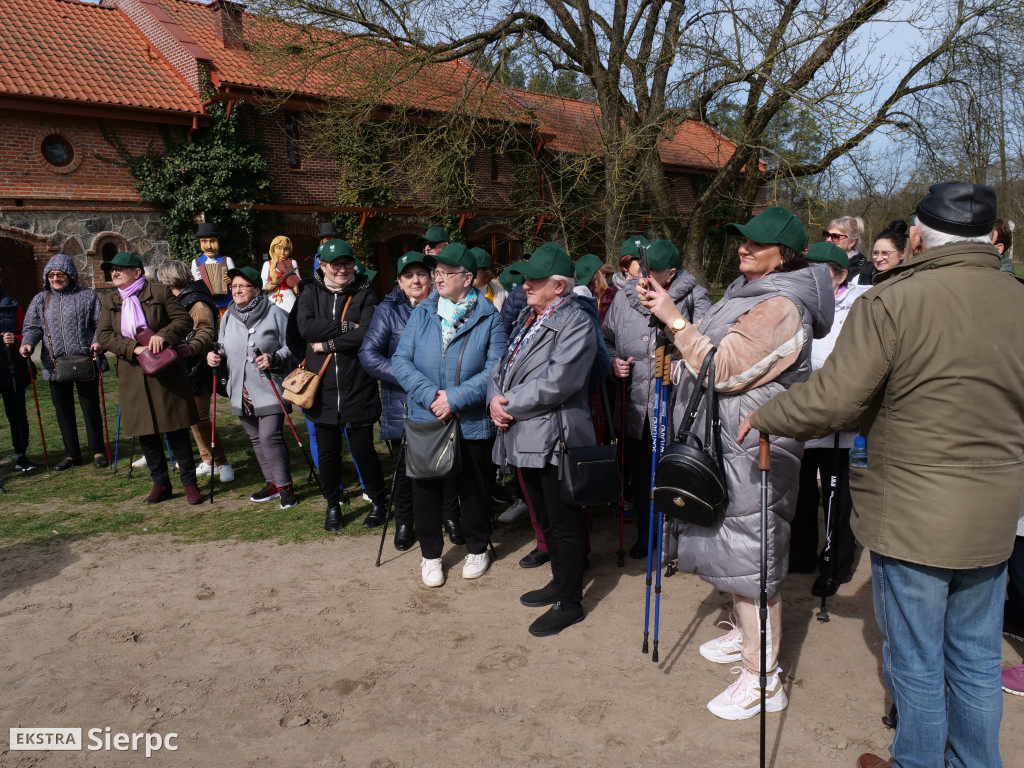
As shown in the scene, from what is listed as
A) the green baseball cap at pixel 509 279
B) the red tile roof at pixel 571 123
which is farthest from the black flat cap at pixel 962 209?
the red tile roof at pixel 571 123

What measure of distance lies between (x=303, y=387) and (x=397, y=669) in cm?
242

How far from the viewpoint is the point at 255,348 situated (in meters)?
5.80

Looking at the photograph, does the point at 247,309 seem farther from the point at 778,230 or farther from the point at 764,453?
the point at 764,453

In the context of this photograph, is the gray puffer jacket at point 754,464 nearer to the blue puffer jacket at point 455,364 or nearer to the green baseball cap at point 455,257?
the blue puffer jacket at point 455,364

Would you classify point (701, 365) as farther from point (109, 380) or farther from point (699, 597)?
point (109, 380)

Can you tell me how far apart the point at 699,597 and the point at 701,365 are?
1871 millimetres

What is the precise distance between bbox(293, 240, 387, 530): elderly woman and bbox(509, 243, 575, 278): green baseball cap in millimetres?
1779

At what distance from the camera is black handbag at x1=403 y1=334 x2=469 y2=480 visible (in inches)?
169

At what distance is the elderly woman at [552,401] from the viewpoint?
3.82 meters

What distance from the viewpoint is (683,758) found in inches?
112

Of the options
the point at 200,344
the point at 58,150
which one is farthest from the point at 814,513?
the point at 58,150

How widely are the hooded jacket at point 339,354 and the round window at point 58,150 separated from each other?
541 inches

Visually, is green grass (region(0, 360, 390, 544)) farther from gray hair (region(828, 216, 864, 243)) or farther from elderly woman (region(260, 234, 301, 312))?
gray hair (region(828, 216, 864, 243))

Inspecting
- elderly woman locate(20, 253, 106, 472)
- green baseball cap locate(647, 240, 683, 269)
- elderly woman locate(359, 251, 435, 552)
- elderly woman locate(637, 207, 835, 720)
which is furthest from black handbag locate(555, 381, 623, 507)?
elderly woman locate(20, 253, 106, 472)
